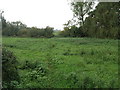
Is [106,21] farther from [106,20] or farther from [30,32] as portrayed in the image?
[30,32]

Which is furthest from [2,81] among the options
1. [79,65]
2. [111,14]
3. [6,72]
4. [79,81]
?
[111,14]

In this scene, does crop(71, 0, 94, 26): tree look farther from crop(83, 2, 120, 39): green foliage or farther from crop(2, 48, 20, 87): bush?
crop(2, 48, 20, 87): bush

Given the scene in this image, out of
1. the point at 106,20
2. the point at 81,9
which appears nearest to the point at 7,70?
the point at 106,20

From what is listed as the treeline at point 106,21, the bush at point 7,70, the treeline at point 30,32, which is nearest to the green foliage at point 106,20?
the treeline at point 106,21

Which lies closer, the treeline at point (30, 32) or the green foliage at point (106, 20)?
the green foliage at point (106, 20)

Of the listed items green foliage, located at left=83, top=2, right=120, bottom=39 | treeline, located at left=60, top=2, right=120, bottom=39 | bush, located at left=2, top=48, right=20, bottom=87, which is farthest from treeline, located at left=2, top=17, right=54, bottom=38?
bush, located at left=2, top=48, right=20, bottom=87

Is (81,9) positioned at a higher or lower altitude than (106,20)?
higher

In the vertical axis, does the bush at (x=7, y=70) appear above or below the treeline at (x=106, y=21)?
below

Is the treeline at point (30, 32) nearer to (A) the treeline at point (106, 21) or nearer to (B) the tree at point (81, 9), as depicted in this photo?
(B) the tree at point (81, 9)

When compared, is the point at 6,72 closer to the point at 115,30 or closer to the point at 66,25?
the point at 115,30

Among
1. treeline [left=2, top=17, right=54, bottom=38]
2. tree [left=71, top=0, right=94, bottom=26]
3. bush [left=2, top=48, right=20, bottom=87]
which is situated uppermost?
tree [left=71, top=0, right=94, bottom=26]

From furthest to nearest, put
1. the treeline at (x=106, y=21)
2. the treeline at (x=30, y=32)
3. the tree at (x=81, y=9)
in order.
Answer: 1. the treeline at (x=30, y=32)
2. the tree at (x=81, y=9)
3. the treeline at (x=106, y=21)

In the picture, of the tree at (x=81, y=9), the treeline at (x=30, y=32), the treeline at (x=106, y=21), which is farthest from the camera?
the treeline at (x=30, y=32)

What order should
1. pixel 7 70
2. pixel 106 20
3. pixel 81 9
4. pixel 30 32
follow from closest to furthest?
pixel 7 70 → pixel 106 20 → pixel 81 9 → pixel 30 32
